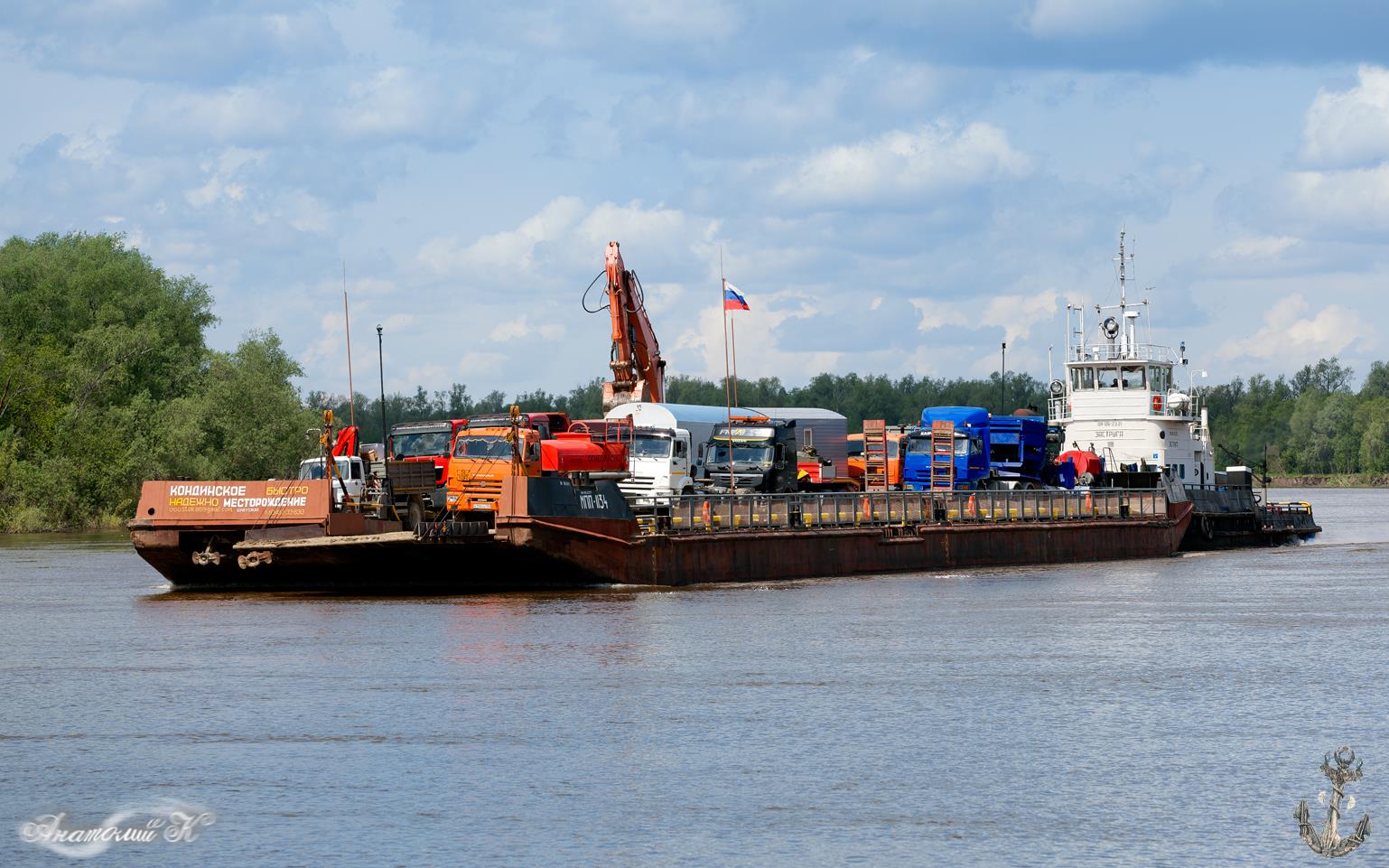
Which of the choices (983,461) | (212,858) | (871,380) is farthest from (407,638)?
(871,380)

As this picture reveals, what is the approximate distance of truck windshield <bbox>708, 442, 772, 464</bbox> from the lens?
44219 millimetres

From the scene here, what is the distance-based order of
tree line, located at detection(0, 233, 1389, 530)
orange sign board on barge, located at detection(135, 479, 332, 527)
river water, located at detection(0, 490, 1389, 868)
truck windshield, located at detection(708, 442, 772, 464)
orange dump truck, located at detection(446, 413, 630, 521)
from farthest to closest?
1. tree line, located at detection(0, 233, 1389, 530)
2. truck windshield, located at detection(708, 442, 772, 464)
3. orange sign board on barge, located at detection(135, 479, 332, 527)
4. orange dump truck, located at detection(446, 413, 630, 521)
5. river water, located at detection(0, 490, 1389, 868)

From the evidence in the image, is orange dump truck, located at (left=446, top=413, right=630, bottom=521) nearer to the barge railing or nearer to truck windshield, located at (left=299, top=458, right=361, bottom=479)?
the barge railing

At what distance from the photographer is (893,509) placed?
4416 centimetres

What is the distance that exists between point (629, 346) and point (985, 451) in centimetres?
1061

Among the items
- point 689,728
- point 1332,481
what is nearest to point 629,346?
point 689,728

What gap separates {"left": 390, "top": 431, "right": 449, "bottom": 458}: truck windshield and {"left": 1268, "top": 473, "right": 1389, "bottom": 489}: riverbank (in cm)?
15407

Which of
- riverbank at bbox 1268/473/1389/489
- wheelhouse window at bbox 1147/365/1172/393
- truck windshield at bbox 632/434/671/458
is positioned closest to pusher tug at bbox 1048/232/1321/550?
wheelhouse window at bbox 1147/365/1172/393

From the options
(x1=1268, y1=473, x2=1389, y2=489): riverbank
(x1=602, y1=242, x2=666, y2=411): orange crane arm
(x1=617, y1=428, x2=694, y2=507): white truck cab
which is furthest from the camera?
(x1=1268, y1=473, x2=1389, y2=489): riverbank

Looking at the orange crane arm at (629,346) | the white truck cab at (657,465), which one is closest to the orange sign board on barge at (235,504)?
the white truck cab at (657,465)

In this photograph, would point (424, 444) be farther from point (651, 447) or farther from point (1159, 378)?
point (1159, 378)

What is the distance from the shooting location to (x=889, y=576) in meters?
43.0

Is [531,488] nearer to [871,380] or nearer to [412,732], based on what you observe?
[412,732]

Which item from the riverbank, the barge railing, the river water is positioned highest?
the barge railing
